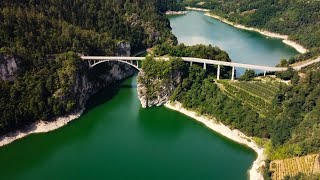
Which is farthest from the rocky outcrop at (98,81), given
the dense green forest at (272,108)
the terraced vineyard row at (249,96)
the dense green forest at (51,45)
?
the terraced vineyard row at (249,96)

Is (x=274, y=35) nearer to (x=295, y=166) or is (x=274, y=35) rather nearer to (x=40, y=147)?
(x=295, y=166)

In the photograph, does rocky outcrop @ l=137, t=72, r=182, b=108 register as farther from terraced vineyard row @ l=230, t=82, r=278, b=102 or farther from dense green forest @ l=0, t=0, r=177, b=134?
dense green forest @ l=0, t=0, r=177, b=134

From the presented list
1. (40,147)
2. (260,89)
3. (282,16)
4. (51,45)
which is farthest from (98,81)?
(282,16)

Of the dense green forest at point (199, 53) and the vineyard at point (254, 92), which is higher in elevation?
the dense green forest at point (199, 53)

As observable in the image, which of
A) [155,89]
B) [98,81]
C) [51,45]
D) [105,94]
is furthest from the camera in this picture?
[98,81]

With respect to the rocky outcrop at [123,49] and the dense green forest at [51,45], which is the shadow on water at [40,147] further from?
the rocky outcrop at [123,49]

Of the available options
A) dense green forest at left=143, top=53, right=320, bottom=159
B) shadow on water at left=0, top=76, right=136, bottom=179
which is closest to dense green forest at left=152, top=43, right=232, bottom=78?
dense green forest at left=143, top=53, right=320, bottom=159

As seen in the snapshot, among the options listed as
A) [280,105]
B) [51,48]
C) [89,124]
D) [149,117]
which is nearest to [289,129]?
A: [280,105]
